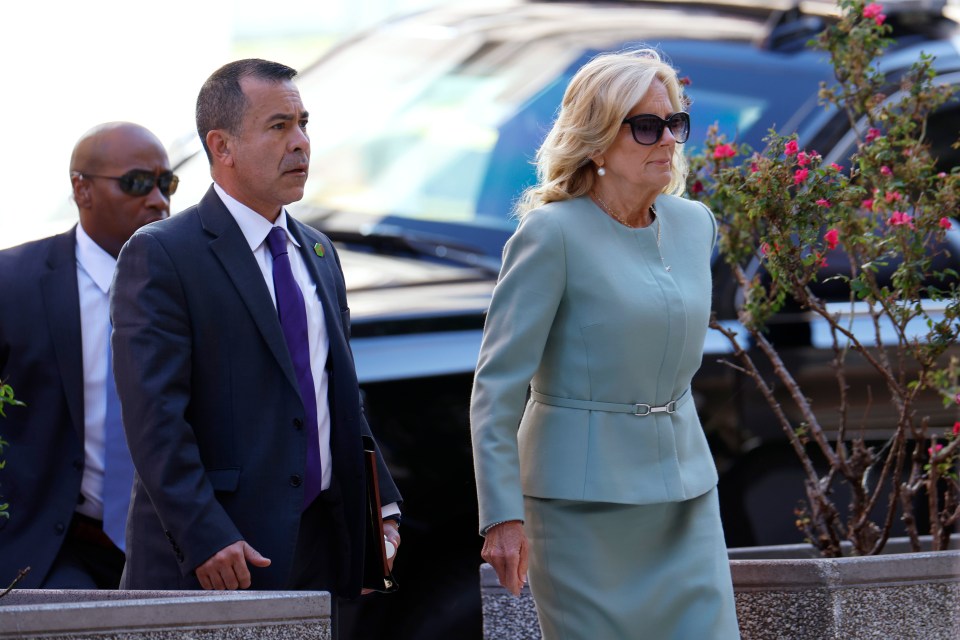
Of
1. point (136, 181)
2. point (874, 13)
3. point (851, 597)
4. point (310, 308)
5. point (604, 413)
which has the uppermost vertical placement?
point (874, 13)

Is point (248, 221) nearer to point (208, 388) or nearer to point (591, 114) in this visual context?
point (208, 388)

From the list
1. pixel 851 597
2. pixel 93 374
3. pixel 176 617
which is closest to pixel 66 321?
pixel 93 374

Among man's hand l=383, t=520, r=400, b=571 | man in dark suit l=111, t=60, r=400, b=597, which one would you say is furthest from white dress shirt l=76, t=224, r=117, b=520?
man's hand l=383, t=520, r=400, b=571

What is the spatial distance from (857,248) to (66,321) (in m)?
2.07

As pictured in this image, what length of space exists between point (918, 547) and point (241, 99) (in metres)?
2.17

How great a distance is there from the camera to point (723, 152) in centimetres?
441

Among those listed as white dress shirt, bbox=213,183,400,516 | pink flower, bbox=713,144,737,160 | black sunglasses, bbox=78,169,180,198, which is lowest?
white dress shirt, bbox=213,183,400,516

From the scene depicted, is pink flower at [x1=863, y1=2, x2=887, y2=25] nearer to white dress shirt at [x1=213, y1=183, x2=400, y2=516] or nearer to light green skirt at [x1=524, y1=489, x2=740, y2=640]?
light green skirt at [x1=524, y1=489, x2=740, y2=640]

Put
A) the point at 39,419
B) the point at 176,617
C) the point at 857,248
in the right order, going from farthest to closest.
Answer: the point at 857,248 → the point at 39,419 → the point at 176,617

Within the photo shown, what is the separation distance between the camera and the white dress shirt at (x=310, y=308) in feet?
11.4

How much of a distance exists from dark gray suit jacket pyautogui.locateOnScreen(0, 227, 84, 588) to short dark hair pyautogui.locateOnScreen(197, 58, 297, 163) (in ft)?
2.48

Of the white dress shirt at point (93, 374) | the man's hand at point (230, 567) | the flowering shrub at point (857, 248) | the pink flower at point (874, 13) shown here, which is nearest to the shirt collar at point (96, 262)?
the white dress shirt at point (93, 374)

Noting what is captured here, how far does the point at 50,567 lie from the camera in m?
3.86

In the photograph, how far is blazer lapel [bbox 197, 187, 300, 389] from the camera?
11.0 feet
